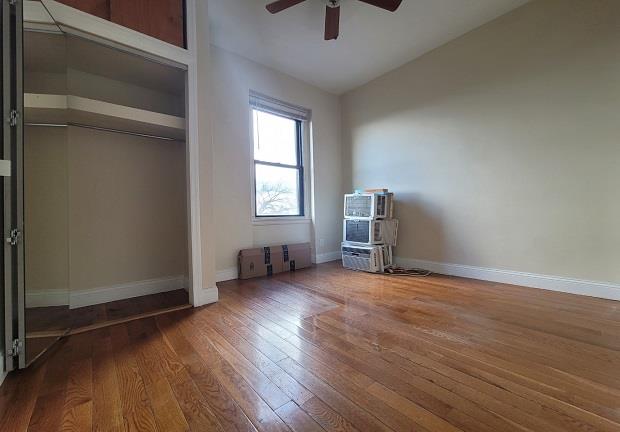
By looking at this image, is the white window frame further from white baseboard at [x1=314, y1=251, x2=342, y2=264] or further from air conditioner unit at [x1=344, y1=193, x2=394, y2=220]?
air conditioner unit at [x1=344, y1=193, x2=394, y2=220]

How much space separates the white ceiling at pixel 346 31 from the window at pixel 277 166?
773mm

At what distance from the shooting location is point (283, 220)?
12.5 ft

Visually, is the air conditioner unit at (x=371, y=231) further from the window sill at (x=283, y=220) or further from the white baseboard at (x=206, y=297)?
the white baseboard at (x=206, y=297)

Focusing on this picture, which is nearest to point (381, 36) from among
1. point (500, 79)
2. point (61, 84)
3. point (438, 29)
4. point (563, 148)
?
point (438, 29)

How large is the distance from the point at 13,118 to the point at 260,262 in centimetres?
246

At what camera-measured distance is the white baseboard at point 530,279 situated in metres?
2.29

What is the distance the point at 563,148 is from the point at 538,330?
183cm

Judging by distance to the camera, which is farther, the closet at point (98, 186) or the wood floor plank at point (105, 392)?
the closet at point (98, 186)

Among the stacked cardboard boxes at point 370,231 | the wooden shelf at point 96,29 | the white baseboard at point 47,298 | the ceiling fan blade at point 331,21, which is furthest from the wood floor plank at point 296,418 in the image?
the ceiling fan blade at point 331,21

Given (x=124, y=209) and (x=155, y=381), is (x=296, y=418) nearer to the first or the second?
(x=155, y=381)

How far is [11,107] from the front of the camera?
1360 mm

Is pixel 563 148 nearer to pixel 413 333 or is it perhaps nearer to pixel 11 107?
pixel 413 333

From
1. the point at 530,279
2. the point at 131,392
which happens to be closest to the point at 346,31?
the point at 530,279

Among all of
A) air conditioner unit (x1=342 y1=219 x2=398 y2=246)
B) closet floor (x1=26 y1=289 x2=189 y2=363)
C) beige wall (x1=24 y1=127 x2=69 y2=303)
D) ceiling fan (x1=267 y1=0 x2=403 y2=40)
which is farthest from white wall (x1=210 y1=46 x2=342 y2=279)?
beige wall (x1=24 y1=127 x2=69 y2=303)
